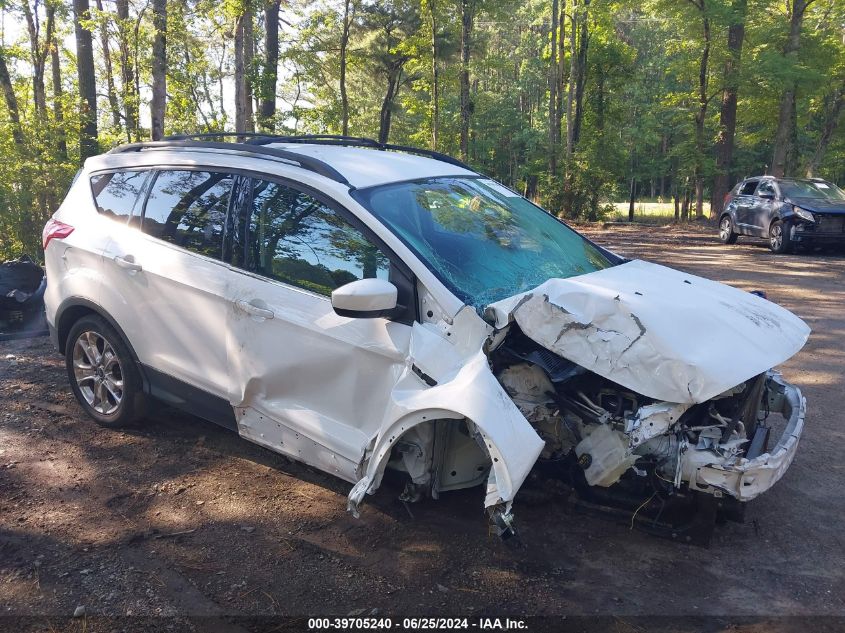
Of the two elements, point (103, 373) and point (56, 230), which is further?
point (56, 230)

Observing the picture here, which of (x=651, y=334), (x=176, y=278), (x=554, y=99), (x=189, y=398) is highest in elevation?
(x=554, y=99)

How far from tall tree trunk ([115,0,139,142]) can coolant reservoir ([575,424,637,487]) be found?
1455 centimetres

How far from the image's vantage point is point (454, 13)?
24719 mm

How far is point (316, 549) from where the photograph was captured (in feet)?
11.2

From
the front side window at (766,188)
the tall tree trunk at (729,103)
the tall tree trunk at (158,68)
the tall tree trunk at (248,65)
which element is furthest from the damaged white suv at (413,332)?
the tall tree trunk at (729,103)

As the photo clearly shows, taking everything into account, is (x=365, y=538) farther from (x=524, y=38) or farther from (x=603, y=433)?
(x=524, y=38)

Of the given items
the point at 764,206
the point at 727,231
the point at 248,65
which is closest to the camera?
the point at 764,206

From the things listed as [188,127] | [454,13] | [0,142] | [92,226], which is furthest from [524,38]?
[92,226]

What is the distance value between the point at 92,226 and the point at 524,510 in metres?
3.51

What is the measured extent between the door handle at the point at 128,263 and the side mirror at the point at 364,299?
Answer: 1.81 metres

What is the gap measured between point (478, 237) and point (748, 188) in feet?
49.3

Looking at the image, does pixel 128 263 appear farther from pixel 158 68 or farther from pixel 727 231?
pixel 727 231

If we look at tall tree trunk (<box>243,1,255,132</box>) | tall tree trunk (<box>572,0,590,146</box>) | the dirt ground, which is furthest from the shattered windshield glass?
tall tree trunk (<box>572,0,590,146</box>)

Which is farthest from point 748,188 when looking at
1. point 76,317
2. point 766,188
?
point 76,317
